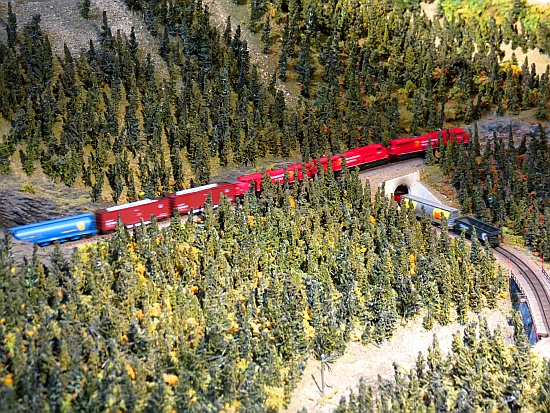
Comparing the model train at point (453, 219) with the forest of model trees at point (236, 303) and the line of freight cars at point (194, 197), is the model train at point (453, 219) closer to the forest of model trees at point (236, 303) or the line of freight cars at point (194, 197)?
the forest of model trees at point (236, 303)

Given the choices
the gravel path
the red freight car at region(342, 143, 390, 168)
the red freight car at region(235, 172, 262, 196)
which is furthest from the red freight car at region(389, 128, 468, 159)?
the gravel path

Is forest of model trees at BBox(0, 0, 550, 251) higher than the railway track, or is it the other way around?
forest of model trees at BBox(0, 0, 550, 251)

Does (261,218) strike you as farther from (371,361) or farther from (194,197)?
(371,361)

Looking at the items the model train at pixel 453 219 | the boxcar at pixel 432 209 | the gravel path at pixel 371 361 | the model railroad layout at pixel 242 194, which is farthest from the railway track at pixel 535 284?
the boxcar at pixel 432 209

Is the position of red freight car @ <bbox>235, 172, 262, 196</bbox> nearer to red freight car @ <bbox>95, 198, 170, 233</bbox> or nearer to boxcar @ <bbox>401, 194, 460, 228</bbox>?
red freight car @ <bbox>95, 198, 170, 233</bbox>

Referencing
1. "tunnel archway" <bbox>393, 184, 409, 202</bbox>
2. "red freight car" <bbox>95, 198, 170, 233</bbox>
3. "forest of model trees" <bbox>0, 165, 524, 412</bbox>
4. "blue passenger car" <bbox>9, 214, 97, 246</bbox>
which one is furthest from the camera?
"tunnel archway" <bbox>393, 184, 409, 202</bbox>

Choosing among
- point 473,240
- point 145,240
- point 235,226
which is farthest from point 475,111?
point 145,240

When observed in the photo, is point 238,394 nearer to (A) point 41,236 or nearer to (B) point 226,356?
(B) point 226,356
